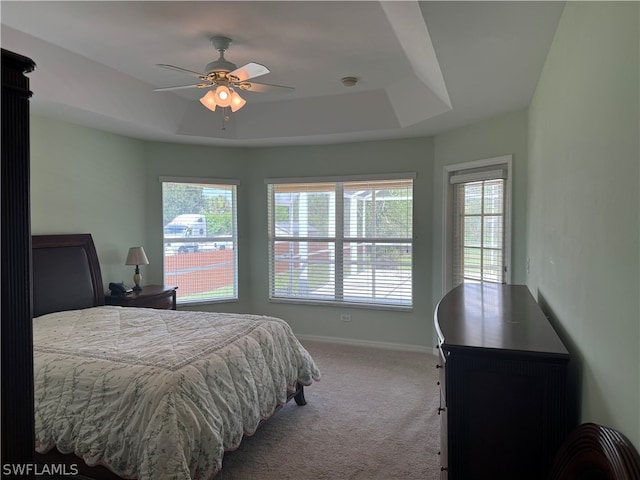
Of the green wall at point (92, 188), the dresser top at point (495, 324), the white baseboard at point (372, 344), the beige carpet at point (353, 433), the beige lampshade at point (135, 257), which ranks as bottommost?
the beige carpet at point (353, 433)

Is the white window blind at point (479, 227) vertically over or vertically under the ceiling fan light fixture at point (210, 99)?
under

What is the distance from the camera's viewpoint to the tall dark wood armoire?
0.88 meters

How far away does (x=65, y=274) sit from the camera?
3.87 meters

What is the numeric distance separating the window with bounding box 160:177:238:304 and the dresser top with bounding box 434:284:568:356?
3.47 meters

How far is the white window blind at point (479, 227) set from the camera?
3.93m

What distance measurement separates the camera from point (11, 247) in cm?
90

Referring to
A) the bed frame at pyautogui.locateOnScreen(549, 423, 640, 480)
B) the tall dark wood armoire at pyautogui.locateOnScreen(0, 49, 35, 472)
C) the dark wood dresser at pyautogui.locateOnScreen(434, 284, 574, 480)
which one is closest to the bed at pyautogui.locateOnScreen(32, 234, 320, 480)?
the tall dark wood armoire at pyautogui.locateOnScreen(0, 49, 35, 472)

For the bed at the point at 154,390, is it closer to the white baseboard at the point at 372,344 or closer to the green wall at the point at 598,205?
the green wall at the point at 598,205

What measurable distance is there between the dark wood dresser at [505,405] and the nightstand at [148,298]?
11.7 feet

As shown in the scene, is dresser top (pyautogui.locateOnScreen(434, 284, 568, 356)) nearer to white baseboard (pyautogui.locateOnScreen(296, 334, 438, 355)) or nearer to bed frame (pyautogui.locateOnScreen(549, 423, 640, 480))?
bed frame (pyautogui.locateOnScreen(549, 423, 640, 480))

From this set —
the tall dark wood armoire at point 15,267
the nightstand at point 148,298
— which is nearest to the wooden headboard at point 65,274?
the nightstand at point 148,298

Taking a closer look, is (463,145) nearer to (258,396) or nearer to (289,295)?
(289,295)

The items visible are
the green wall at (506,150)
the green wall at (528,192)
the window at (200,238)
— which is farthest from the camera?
the window at (200,238)

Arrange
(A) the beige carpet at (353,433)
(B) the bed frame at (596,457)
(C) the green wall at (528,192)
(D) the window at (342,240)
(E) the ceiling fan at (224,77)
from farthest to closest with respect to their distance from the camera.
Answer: (D) the window at (342,240) → (E) the ceiling fan at (224,77) → (A) the beige carpet at (353,433) → (C) the green wall at (528,192) → (B) the bed frame at (596,457)
